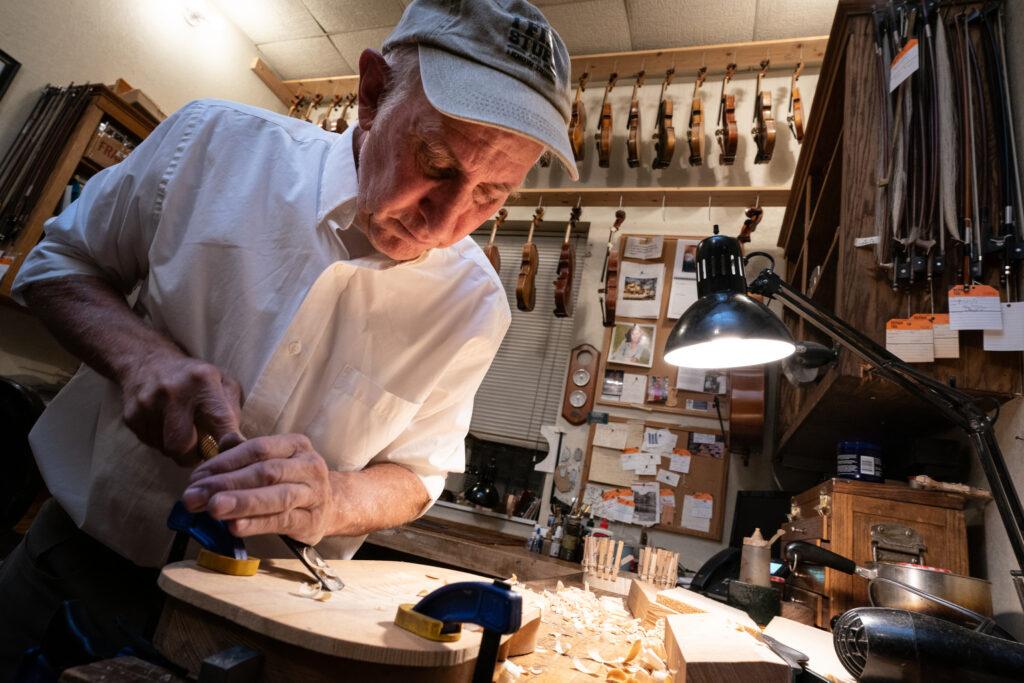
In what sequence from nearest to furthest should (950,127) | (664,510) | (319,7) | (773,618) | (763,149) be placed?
1. (773,618)
2. (950,127)
3. (664,510)
4. (763,149)
5. (319,7)

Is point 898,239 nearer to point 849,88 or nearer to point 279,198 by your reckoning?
point 849,88

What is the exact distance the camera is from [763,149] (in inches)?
146

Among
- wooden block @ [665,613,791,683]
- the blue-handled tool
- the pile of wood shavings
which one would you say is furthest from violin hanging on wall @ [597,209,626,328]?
the blue-handled tool

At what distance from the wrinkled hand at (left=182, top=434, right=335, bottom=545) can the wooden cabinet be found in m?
1.68

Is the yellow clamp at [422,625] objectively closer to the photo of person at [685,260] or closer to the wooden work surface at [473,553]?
the wooden work surface at [473,553]

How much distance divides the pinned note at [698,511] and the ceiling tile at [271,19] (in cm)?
497

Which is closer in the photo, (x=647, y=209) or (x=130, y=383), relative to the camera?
(x=130, y=383)

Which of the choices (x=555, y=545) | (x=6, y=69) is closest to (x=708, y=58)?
(x=555, y=545)

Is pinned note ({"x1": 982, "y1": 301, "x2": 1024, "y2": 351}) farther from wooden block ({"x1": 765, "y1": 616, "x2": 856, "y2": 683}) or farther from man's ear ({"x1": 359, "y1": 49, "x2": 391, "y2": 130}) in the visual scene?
man's ear ({"x1": 359, "y1": 49, "x2": 391, "y2": 130})

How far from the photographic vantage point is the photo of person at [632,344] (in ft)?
12.5

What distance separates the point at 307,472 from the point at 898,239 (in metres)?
1.83

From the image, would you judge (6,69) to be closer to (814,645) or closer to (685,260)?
(685,260)

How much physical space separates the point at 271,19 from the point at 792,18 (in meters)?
4.31

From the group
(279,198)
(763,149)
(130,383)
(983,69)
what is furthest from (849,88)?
(130,383)
